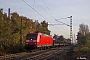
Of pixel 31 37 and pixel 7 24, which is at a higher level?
pixel 7 24

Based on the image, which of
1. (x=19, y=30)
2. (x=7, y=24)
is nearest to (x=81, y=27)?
(x=19, y=30)

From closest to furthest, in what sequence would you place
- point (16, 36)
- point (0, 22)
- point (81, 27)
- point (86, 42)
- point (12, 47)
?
1. point (0, 22)
2. point (12, 47)
3. point (16, 36)
4. point (86, 42)
5. point (81, 27)

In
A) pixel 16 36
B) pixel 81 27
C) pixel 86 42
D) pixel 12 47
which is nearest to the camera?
pixel 12 47

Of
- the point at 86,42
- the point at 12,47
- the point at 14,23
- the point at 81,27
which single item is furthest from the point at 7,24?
the point at 81,27

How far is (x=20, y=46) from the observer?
133 ft

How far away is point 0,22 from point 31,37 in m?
6.49

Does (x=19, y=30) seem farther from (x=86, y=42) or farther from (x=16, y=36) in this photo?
(x=86, y=42)

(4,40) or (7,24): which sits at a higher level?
(7,24)

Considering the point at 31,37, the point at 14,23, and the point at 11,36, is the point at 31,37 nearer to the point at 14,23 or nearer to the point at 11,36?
the point at 11,36

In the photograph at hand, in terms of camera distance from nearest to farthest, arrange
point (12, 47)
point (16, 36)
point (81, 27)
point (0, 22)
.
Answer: point (0, 22)
point (12, 47)
point (16, 36)
point (81, 27)

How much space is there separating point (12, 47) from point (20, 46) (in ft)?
7.09

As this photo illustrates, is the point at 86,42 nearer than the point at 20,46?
No

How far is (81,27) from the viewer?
104125 mm

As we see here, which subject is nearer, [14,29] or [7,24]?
[7,24]
